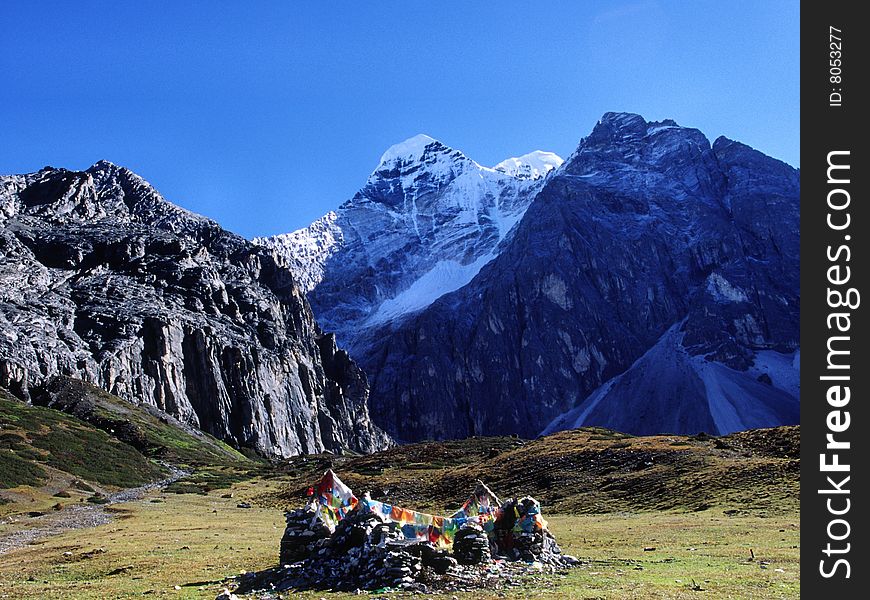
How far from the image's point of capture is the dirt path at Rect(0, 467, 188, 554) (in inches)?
1684

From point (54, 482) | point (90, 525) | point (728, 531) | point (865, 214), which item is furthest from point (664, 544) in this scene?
point (54, 482)

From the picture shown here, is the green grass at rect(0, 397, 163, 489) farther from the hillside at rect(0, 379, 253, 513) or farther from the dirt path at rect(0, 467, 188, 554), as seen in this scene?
the dirt path at rect(0, 467, 188, 554)

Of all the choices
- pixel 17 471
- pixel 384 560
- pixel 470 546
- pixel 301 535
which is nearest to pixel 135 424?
pixel 17 471

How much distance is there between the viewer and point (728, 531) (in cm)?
3366

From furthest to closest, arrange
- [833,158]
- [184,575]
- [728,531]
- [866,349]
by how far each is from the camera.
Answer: [728,531] < [184,575] < [833,158] < [866,349]

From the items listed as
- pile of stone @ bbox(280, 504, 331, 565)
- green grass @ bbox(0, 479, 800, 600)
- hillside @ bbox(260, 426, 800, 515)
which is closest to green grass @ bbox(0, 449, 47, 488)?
hillside @ bbox(260, 426, 800, 515)

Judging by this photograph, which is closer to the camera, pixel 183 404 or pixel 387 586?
pixel 387 586

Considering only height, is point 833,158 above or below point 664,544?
above

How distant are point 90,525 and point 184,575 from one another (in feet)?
102

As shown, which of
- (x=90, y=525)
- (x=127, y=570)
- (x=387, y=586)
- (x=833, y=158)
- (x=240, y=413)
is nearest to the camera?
(x=833, y=158)

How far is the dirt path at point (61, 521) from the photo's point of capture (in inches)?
1684

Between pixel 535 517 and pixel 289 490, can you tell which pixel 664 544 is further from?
pixel 289 490

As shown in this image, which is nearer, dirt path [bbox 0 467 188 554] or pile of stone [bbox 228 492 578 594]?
pile of stone [bbox 228 492 578 594]

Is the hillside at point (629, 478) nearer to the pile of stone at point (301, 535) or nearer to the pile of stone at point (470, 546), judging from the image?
the pile of stone at point (470, 546)
